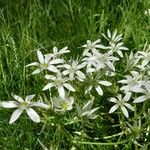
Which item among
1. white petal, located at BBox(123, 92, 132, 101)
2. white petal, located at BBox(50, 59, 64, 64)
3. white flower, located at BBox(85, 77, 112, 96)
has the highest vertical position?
white petal, located at BBox(50, 59, 64, 64)

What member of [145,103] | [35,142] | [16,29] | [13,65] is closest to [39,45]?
[13,65]

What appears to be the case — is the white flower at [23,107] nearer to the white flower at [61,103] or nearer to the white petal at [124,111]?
the white flower at [61,103]

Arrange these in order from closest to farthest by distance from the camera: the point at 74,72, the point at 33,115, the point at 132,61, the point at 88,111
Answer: the point at 33,115 → the point at 88,111 → the point at 74,72 → the point at 132,61

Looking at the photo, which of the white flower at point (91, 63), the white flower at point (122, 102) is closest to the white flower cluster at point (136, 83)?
the white flower at point (122, 102)

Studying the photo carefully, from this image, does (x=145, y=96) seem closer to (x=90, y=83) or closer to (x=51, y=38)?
(x=90, y=83)

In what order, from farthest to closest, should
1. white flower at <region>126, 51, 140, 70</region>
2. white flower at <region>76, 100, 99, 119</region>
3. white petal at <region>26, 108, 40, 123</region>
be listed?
1. white flower at <region>126, 51, 140, 70</region>
2. white flower at <region>76, 100, 99, 119</region>
3. white petal at <region>26, 108, 40, 123</region>

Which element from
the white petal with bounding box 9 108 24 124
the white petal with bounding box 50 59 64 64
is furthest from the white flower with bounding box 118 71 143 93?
the white petal with bounding box 9 108 24 124

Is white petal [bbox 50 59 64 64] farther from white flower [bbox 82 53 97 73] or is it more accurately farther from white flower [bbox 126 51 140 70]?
white flower [bbox 126 51 140 70]

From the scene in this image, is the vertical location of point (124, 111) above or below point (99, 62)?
below

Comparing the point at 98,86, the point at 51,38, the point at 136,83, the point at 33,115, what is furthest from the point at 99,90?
the point at 51,38
